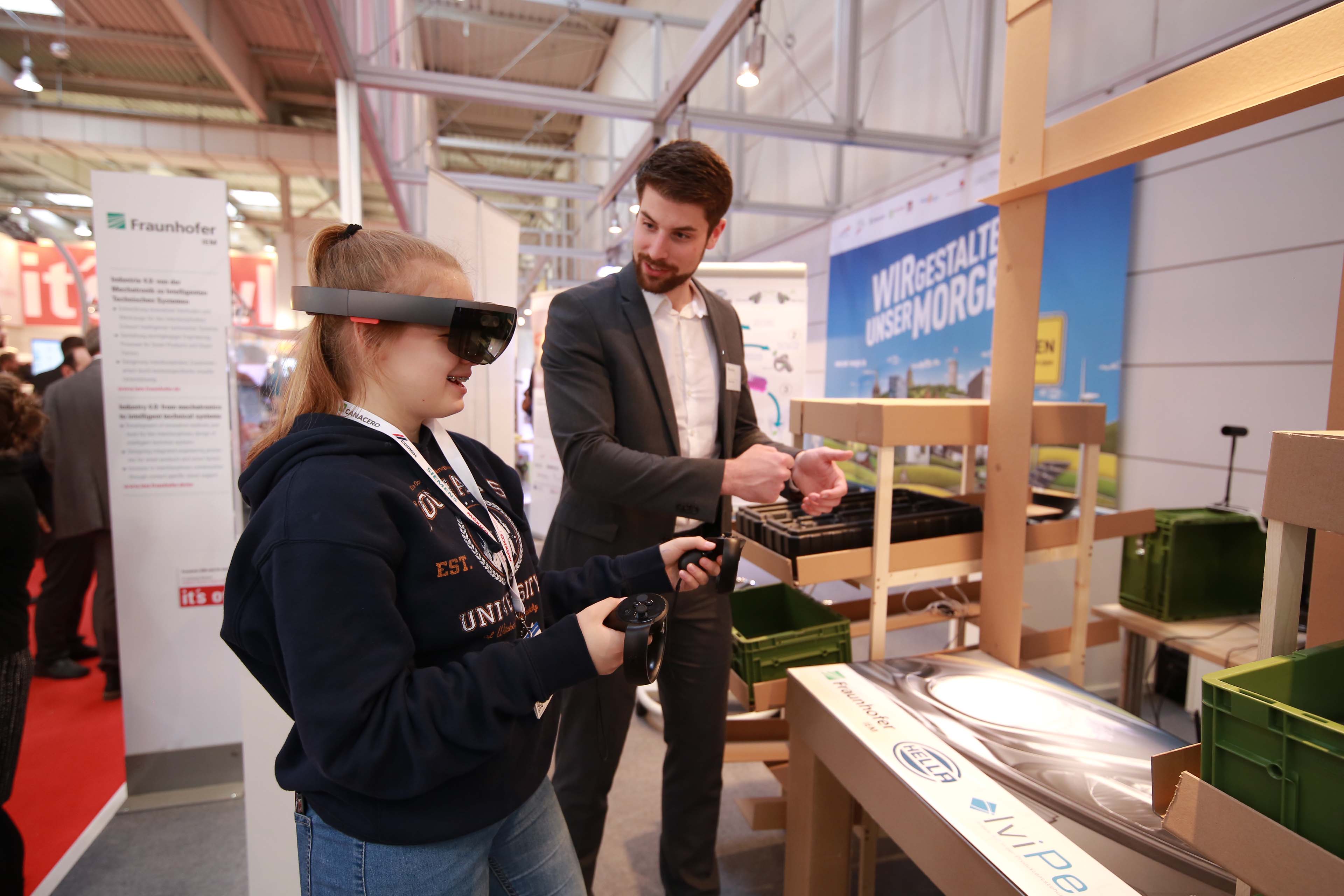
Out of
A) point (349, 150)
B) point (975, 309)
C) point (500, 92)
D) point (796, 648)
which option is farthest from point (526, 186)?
point (796, 648)

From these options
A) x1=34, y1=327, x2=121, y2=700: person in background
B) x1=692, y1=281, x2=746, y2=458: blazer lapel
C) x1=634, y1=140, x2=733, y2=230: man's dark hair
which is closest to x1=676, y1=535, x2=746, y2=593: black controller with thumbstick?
x1=692, y1=281, x2=746, y2=458: blazer lapel

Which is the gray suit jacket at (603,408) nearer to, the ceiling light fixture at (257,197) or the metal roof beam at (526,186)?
the metal roof beam at (526,186)

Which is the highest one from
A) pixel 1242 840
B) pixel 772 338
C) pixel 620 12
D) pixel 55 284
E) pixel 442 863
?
pixel 620 12

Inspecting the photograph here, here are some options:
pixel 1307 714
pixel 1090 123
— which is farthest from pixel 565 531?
pixel 1090 123

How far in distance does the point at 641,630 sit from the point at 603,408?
2.65 ft

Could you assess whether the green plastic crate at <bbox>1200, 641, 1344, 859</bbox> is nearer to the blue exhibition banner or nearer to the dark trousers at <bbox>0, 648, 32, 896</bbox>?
the blue exhibition banner

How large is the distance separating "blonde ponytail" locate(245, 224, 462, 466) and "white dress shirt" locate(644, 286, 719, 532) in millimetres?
773

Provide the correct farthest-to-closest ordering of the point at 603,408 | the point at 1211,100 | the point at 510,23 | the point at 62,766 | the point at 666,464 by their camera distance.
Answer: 1. the point at 510,23
2. the point at 62,766
3. the point at 603,408
4. the point at 666,464
5. the point at 1211,100

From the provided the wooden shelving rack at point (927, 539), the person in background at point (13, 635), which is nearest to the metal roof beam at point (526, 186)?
the person in background at point (13, 635)

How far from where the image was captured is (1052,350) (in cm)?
356

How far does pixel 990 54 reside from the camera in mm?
4035

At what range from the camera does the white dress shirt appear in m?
1.66

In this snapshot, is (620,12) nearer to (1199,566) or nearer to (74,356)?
(74,356)

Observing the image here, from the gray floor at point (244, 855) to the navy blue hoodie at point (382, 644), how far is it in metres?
1.47
